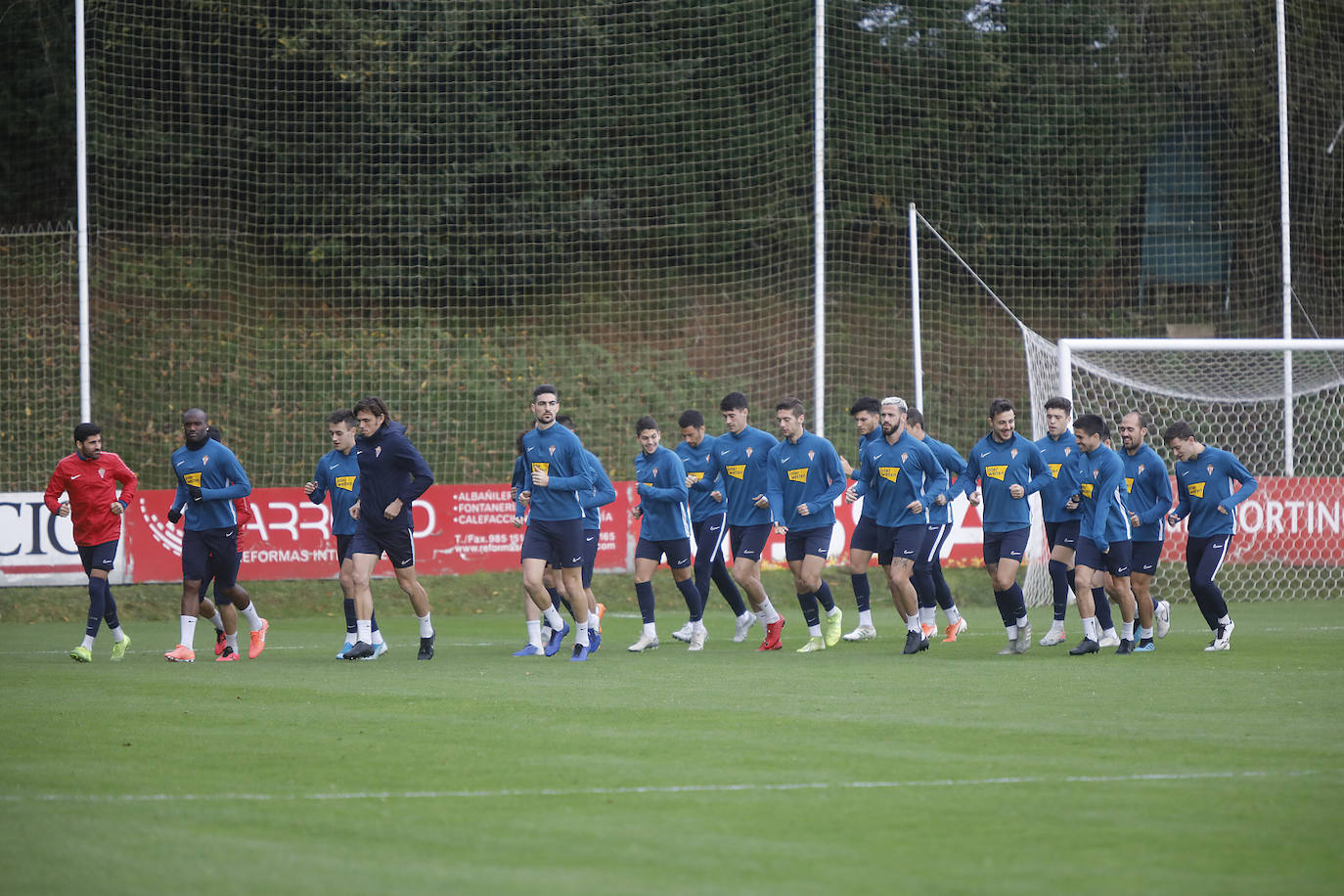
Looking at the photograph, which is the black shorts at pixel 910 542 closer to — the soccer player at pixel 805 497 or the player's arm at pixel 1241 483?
the soccer player at pixel 805 497

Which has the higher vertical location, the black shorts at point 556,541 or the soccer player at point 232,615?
the black shorts at point 556,541

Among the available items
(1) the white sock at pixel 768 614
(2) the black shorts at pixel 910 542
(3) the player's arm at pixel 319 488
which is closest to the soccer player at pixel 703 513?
(1) the white sock at pixel 768 614

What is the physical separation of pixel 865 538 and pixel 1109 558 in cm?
251

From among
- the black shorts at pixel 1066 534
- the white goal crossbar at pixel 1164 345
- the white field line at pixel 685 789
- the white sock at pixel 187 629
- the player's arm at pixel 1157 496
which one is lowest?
the white sock at pixel 187 629

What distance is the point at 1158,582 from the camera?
2269 cm

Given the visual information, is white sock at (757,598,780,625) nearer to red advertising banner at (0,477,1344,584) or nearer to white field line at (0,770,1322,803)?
red advertising banner at (0,477,1344,584)

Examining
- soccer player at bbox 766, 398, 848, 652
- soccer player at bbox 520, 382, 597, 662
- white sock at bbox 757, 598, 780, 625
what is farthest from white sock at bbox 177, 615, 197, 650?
soccer player at bbox 766, 398, 848, 652

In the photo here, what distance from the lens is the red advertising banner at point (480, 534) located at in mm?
20531

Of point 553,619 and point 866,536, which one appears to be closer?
point 553,619

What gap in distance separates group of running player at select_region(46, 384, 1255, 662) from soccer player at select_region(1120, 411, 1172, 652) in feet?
0.06

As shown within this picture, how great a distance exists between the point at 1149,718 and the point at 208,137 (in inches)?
953

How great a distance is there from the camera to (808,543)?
14625 millimetres

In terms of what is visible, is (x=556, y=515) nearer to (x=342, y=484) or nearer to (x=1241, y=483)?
(x=342, y=484)

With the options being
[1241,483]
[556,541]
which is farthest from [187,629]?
[1241,483]
